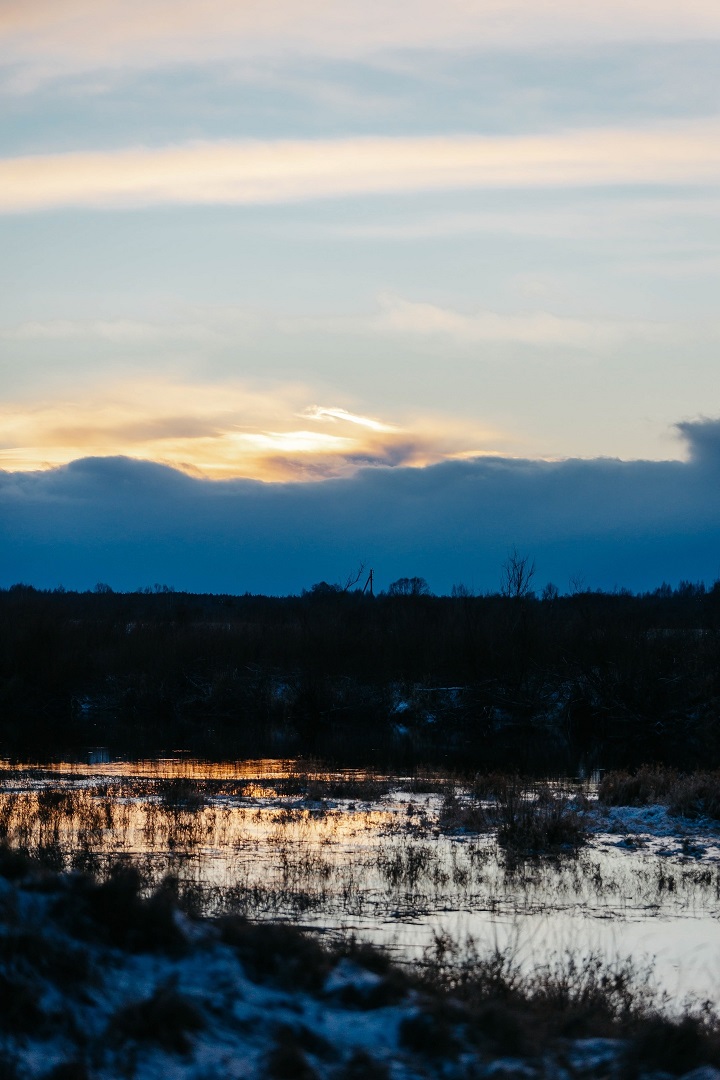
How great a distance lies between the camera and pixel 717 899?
13570 millimetres

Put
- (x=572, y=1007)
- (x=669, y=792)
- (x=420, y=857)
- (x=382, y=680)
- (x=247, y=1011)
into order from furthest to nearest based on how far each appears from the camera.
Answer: (x=382, y=680) → (x=669, y=792) → (x=420, y=857) → (x=572, y=1007) → (x=247, y=1011)

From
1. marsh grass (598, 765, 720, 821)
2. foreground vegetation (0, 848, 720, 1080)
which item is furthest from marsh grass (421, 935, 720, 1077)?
marsh grass (598, 765, 720, 821)

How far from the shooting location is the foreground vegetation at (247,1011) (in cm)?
638

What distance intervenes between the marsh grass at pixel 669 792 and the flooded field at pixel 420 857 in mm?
328

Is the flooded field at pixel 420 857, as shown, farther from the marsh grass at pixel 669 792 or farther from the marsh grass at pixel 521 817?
the marsh grass at pixel 669 792

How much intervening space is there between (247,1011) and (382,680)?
4106cm

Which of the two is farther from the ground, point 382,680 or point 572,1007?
point 382,680

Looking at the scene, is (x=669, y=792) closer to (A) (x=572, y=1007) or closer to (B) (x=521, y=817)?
(B) (x=521, y=817)

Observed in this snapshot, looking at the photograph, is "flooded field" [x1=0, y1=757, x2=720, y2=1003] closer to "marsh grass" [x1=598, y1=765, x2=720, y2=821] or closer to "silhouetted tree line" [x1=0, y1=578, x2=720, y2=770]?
"marsh grass" [x1=598, y1=765, x2=720, y2=821]

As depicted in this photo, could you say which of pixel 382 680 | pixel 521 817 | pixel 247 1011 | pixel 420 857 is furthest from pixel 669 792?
pixel 382 680

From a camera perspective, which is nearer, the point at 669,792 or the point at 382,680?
the point at 669,792

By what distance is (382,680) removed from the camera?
47.9 m

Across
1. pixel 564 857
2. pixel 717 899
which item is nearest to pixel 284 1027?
pixel 717 899

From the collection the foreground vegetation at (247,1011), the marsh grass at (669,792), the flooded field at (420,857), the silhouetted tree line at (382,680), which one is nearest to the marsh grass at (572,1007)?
the foreground vegetation at (247,1011)
